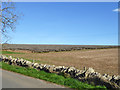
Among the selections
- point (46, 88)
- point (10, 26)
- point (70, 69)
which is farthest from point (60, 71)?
point (10, 26)

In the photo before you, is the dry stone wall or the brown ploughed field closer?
the dry stone wall

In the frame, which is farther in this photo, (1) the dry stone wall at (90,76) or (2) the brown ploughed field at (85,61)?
(2) the brown ploughed field at (85,61)

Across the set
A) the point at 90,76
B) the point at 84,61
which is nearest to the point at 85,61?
the point at 84,61

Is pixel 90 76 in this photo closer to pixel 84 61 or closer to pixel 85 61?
pixel 84 61

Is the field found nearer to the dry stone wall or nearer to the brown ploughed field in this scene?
the brown ploughed field

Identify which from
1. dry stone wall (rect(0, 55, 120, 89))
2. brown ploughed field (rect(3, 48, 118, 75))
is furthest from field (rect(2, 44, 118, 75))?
dry stone wall (rect(0, 55, 120, 89))

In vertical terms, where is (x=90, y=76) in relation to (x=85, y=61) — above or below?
above

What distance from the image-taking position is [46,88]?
8.96m

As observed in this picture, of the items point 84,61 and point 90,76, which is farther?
point 84,61

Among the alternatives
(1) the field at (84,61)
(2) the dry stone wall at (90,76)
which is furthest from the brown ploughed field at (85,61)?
(2) the dry stone wall at (90,76)

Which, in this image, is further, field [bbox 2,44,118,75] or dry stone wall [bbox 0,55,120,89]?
field [bbox 2,44,118,75]

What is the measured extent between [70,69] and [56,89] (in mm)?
4416

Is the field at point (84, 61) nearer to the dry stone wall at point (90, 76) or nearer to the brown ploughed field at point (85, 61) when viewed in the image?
the brown ploughed field at point (85, 61)

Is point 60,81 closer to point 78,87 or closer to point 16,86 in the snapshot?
point 78,87
